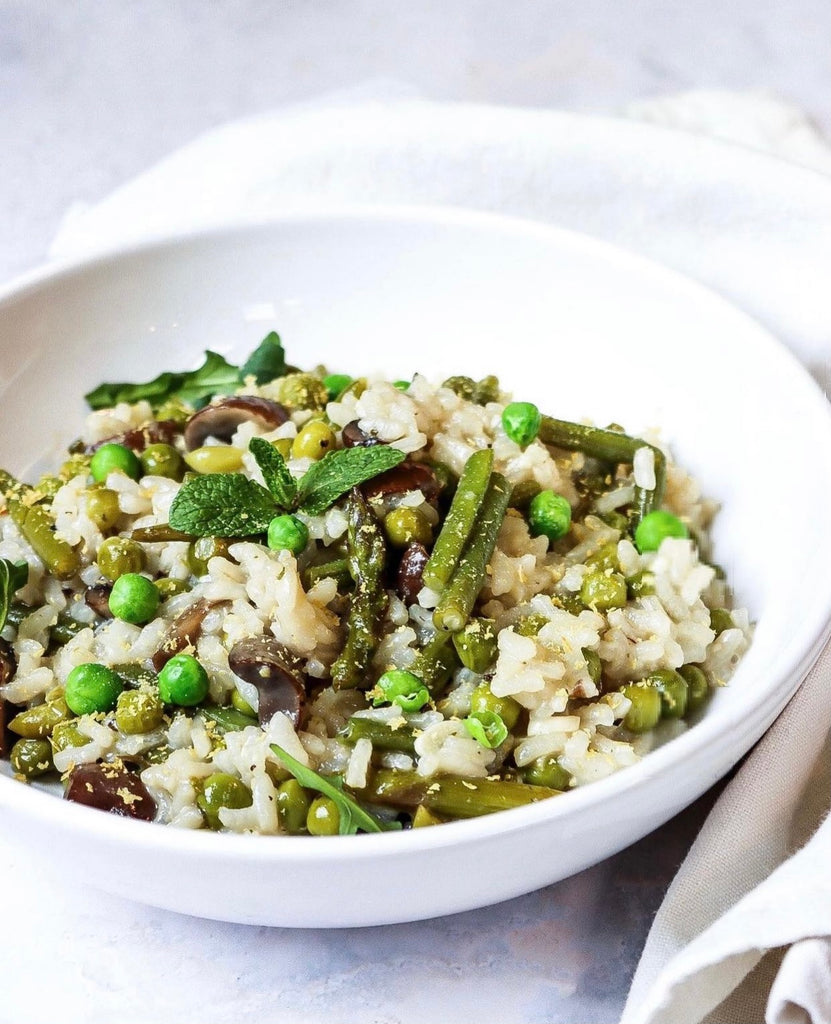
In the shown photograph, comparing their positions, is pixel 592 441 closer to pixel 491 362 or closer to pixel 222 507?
pixel 491 362

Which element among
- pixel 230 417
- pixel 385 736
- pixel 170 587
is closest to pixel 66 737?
pixel 170 587

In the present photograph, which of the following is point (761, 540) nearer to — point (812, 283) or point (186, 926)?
point (812, 283)

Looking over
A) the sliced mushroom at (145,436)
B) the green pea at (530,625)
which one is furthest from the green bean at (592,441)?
the sliced mushroom at (145,436)

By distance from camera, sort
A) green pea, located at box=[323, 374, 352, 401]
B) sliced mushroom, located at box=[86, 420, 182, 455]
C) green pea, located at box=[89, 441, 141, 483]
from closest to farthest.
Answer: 1. green pea, located at box=[89, 441, 141, 483]
2. sliced mushroom, located at box=[86, 420, 182, 455]
3. green pea, located at box=[323, 374, 352, 401]

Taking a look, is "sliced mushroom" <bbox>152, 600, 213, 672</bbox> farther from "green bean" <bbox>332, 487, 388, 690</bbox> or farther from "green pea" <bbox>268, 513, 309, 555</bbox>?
"green bean" <bbox>332, 487, 388, 690</bbox>

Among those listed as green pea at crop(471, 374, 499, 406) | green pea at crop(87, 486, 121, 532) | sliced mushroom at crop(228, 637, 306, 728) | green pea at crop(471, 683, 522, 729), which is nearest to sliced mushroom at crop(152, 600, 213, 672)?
sliced mushroom at crop(228, 637, 306, 728)

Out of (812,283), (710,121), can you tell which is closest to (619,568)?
(812,283)
